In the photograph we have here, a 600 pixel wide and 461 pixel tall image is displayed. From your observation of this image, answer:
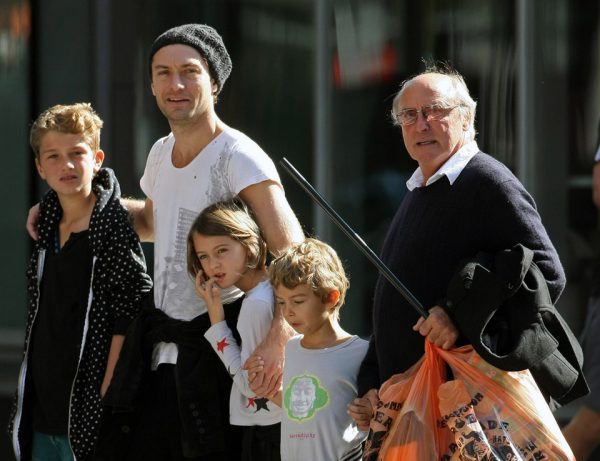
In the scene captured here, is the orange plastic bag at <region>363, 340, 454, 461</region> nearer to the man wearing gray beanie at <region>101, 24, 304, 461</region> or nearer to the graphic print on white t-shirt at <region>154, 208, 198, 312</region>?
the man wearing gray beanie at <region>101, 24, 304, 461</region>

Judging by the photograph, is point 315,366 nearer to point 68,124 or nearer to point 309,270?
point 309,270

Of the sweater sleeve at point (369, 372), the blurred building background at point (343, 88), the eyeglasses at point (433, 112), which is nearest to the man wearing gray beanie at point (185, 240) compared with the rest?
the sweater sleeve at point (369, 372)

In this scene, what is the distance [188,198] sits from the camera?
4.21 m

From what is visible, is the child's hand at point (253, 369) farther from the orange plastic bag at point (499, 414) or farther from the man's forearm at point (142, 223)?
the man's forearm at point (142, 223)

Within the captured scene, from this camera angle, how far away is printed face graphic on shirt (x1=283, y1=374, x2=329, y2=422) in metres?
3.87

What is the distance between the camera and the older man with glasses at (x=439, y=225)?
3.47 metres

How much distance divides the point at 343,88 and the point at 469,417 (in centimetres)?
483

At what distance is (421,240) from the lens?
11.9ft

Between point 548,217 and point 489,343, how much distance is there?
4.05m

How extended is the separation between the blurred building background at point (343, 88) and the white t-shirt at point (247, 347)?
3.58 meters

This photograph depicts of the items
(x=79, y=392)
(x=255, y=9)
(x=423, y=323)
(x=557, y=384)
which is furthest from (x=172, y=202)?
(x=255, y=9)

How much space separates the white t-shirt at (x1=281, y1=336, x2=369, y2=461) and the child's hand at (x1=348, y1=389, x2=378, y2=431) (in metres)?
0.13

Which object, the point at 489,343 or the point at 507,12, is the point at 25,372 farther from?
the point at 507,12

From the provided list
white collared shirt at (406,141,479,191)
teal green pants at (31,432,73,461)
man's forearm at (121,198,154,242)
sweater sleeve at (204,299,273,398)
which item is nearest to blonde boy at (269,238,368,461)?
sweater sleeve at (204,299,273,398)
